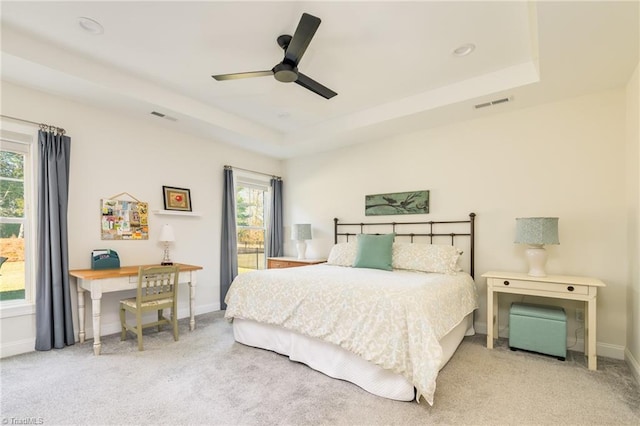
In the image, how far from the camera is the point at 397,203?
4.39 meters

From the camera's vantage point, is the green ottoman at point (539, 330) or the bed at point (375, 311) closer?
the bed at point (375, 311)

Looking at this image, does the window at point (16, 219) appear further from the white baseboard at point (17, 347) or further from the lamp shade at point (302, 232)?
the lamp shade at point (302, 232)

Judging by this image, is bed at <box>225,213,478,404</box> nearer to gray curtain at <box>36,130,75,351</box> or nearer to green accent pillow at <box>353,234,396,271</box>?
green accent pillow at <box>353,234,396,271</box>

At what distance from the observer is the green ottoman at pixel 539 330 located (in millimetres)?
2850

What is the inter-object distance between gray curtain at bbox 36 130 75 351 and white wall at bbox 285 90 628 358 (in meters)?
3.64

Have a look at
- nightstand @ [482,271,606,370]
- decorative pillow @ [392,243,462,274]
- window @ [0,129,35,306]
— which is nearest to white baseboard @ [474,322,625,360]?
nightstand @ [482,271,606,370]

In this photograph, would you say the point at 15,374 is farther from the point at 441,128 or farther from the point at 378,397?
the point at 441,128

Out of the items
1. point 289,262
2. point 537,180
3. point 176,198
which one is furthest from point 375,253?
point 176,198

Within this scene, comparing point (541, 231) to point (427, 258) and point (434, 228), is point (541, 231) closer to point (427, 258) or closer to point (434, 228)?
point (427, 258)

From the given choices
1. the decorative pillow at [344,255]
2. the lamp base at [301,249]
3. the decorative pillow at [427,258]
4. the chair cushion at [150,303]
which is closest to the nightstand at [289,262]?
the lamp base at [301,249]

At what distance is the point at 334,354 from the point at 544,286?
2.08m

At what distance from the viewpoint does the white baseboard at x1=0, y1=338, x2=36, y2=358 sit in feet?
9.52

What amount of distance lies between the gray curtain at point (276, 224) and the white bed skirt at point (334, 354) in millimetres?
2243

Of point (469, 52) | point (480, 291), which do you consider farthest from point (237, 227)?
point (469, 52)
